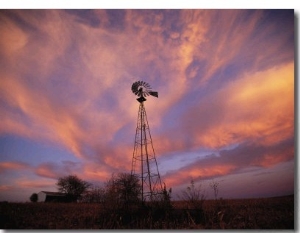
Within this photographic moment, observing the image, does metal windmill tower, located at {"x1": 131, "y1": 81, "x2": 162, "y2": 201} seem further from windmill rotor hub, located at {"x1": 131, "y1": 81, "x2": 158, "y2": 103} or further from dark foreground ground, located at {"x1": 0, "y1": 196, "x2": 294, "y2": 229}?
dark foreground ground, located at {"x1": 0, "y1": 196, "x2": 294, "y2": 229}

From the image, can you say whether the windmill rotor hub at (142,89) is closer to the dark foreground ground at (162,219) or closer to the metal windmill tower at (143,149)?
the metal windmill tower at (143,149)

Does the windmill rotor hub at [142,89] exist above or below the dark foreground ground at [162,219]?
above

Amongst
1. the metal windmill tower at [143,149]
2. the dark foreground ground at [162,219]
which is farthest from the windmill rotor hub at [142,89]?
the dark foreground ground at [162,219]

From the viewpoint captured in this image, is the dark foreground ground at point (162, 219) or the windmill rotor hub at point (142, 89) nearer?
the dark foreground ground at point (162, 219)

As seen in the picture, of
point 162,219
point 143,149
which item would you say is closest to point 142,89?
point 143,149

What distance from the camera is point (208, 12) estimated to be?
7098 millimetres

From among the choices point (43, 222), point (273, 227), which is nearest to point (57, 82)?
point (43, 222)

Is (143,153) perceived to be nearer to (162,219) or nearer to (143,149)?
(143,149)

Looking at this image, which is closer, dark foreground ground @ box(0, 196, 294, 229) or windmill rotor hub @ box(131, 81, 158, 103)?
dark foreground ground @ box(0, 196, 294, 229)

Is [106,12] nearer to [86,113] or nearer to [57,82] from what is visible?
[57,82]

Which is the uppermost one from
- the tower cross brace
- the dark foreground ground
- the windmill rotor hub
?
the windmill rotor hub

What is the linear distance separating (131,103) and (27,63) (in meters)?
3.34

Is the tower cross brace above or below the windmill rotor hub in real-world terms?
below

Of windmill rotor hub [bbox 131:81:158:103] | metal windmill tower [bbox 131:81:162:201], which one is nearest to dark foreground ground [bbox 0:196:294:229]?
metal windmill tower [bbox 131:81:162:201]
